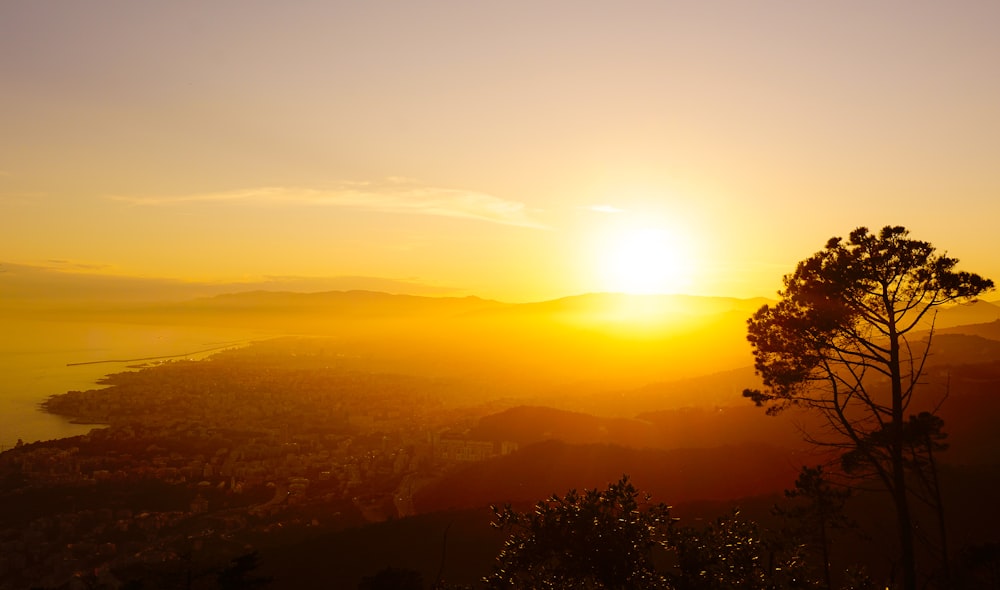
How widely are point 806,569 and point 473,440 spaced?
58977 mm

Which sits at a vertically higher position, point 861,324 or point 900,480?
point 861,324

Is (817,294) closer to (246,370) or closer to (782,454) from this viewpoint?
(782,454)

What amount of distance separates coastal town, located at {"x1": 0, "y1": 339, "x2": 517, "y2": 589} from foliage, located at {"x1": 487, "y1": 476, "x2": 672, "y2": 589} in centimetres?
1007

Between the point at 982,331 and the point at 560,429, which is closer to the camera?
the point at 560,429

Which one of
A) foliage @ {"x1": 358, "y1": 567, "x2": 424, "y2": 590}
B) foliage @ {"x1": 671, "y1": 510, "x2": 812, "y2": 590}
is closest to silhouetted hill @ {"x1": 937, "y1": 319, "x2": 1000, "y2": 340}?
foliage @ {"x1": 358, "y1": 567, "x2": 424, "y2": 590}

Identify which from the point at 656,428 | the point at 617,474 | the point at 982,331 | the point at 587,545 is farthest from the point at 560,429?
the point at 982,331

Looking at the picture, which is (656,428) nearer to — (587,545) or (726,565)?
(726,565)

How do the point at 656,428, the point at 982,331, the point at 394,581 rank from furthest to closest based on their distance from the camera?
the point at 982,331, the point at 656,428, the point at 394,581

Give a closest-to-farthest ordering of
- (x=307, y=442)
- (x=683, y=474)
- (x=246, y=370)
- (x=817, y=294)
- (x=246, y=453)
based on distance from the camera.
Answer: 1. (x=817, y=294)
2. (x=683, y=474)
3. (x=246, y=453)
4. (x=307, y=442)
5. (x=246, y=370)

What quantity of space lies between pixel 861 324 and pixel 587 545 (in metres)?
8.67

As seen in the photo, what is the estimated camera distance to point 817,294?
48.7 ft

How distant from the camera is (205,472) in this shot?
2251 inches

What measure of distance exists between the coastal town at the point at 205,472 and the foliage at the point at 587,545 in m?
10.1

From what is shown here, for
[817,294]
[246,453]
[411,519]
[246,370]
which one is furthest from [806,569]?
[246,370]
